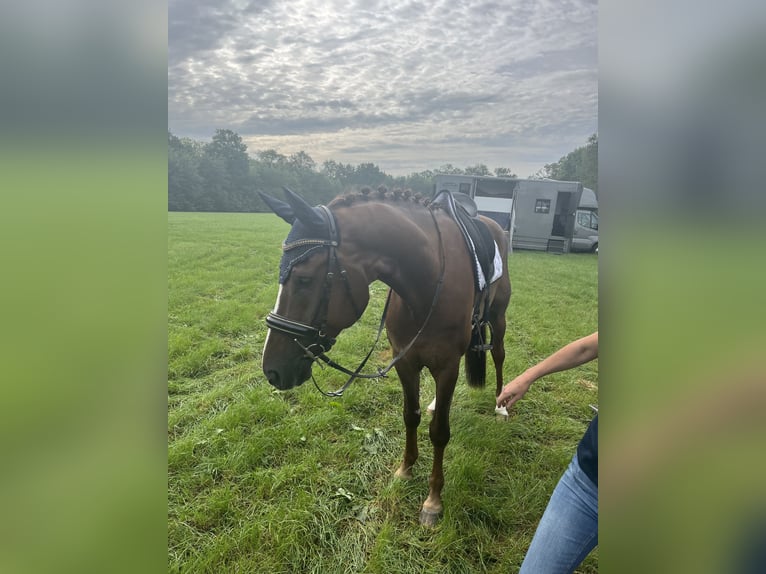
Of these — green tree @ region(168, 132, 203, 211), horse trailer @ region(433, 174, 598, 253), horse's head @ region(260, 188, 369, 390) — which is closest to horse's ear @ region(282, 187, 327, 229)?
horse's head @ region(260, 188, 369, 390)

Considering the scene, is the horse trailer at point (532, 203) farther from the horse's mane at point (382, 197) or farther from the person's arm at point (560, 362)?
the person's arm at point (560, 362)

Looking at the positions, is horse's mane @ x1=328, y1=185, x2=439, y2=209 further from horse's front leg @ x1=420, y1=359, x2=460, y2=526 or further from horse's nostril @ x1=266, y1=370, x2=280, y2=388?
horse's front leg @ x1=420, y1=359, x2=460, y2=526

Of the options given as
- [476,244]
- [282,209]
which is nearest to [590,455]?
[476,244]

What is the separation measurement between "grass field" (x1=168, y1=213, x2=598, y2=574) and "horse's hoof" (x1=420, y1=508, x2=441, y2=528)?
40 mm

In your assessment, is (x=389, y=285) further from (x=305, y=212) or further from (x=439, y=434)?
(x=439, y=434)

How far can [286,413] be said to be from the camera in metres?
2.26

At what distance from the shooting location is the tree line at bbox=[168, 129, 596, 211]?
39.2 inches

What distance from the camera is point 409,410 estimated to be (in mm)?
2105
